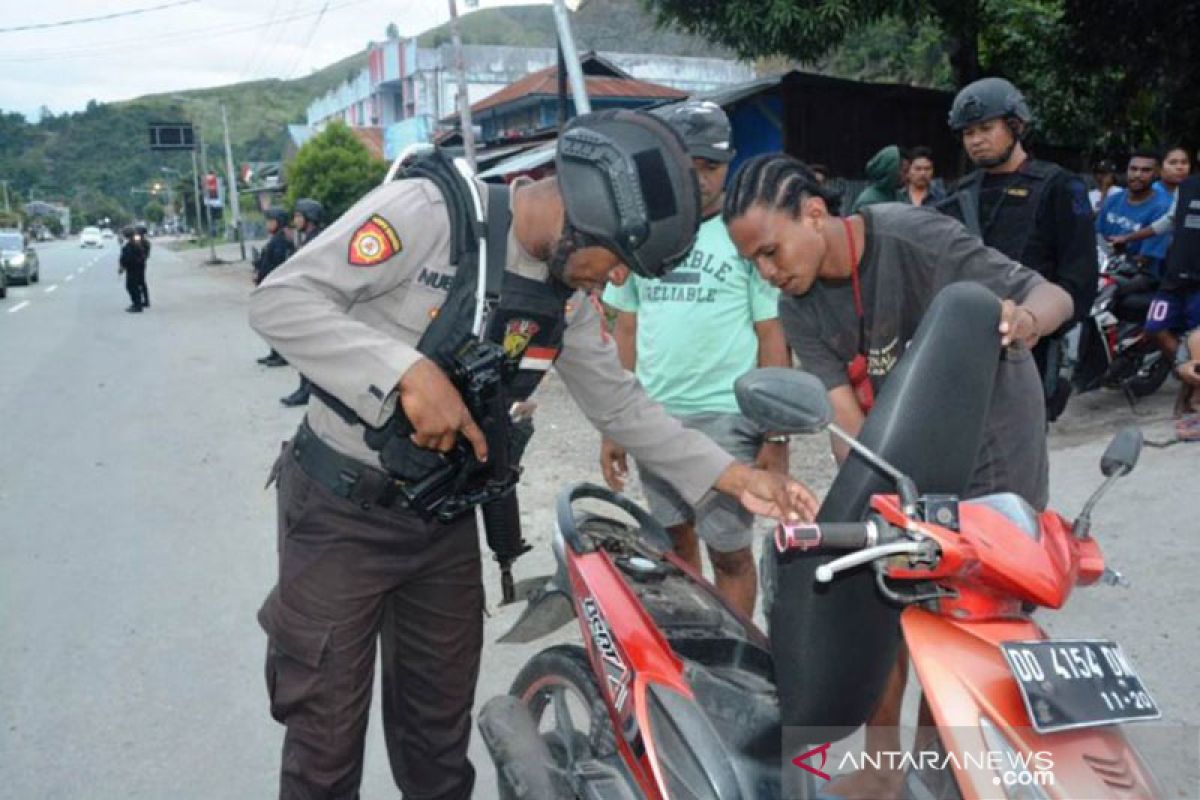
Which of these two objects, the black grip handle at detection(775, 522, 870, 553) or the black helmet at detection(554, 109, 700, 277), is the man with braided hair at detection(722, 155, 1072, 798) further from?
the black grip handle at detection(775, 522, 870, 553)

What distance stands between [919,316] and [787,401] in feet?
3.70

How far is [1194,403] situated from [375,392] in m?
5.74

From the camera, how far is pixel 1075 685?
1404 mm

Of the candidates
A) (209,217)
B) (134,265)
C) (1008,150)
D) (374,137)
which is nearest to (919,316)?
(1008,150)

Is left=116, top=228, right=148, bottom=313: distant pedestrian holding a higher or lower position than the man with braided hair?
lower

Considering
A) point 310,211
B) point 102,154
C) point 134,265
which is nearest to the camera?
Result: point 310,211

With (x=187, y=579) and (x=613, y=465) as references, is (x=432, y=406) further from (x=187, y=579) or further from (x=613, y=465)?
(x=187, y=579)

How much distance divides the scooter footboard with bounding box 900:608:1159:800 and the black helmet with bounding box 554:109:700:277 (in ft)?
2.83

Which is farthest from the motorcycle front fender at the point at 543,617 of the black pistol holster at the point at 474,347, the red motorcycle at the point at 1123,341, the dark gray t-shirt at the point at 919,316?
the red motorcycle at the point at 1123,341

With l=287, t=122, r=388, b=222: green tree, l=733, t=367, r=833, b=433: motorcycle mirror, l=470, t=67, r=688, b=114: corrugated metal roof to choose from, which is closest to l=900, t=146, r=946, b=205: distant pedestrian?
l=733, t=367, r=833, b=433: motorcycle mirror

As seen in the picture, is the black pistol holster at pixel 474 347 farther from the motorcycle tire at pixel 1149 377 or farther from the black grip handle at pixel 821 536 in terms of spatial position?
the motorcycle tire at pixel 1149 377

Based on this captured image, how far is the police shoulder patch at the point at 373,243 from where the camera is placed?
207 centimetres

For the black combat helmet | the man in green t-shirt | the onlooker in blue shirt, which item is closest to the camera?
the black combat helmet

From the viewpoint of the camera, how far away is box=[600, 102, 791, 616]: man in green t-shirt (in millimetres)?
3617
